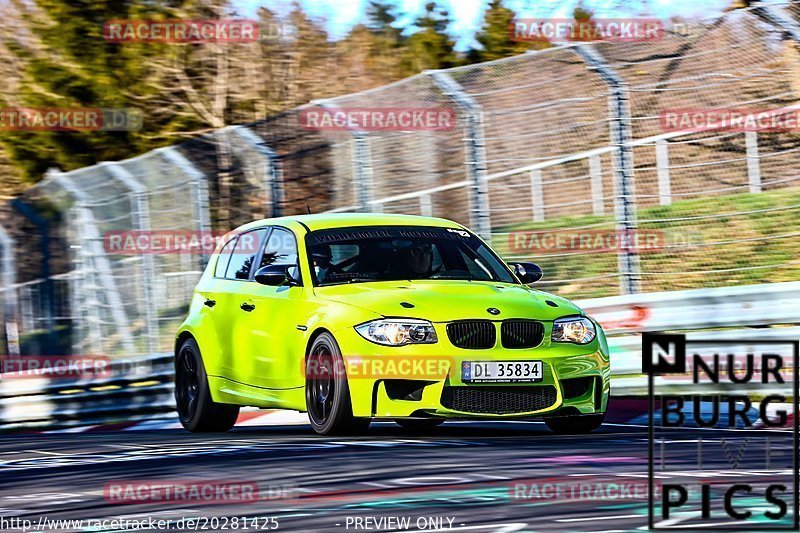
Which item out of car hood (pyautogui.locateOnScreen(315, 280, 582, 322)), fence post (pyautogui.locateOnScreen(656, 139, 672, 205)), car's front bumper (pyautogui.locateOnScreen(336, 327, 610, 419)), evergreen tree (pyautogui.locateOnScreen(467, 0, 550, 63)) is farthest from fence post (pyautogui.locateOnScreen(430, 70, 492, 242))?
evergreen tree (pyautogui.locateOnScreen(467, 0, 550, 63))

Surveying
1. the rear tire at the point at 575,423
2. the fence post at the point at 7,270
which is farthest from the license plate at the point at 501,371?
the fence post at the point at 7,270

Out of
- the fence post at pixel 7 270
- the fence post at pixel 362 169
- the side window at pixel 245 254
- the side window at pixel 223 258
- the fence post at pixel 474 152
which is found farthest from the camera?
the fence post at pixel 7 270

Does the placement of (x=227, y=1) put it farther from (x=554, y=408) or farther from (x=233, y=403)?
(x=554, y=408)

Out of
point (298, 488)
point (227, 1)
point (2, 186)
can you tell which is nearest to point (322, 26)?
point (227, 1)

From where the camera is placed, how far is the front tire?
398 inches

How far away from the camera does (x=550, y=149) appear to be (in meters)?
23.1

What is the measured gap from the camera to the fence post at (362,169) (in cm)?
1612

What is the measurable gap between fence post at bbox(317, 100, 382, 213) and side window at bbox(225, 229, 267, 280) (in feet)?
12.5

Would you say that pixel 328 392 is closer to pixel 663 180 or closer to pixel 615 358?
pixel 615 358

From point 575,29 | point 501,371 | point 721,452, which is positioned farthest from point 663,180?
point 721,452

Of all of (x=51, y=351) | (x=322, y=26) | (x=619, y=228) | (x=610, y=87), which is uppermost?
(x=322, y=26)

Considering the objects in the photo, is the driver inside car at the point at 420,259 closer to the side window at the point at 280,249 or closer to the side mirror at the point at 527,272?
the side mirror at the point at 527,272

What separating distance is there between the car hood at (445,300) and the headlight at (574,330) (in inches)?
2.2

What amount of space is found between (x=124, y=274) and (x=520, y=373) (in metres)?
8.92
